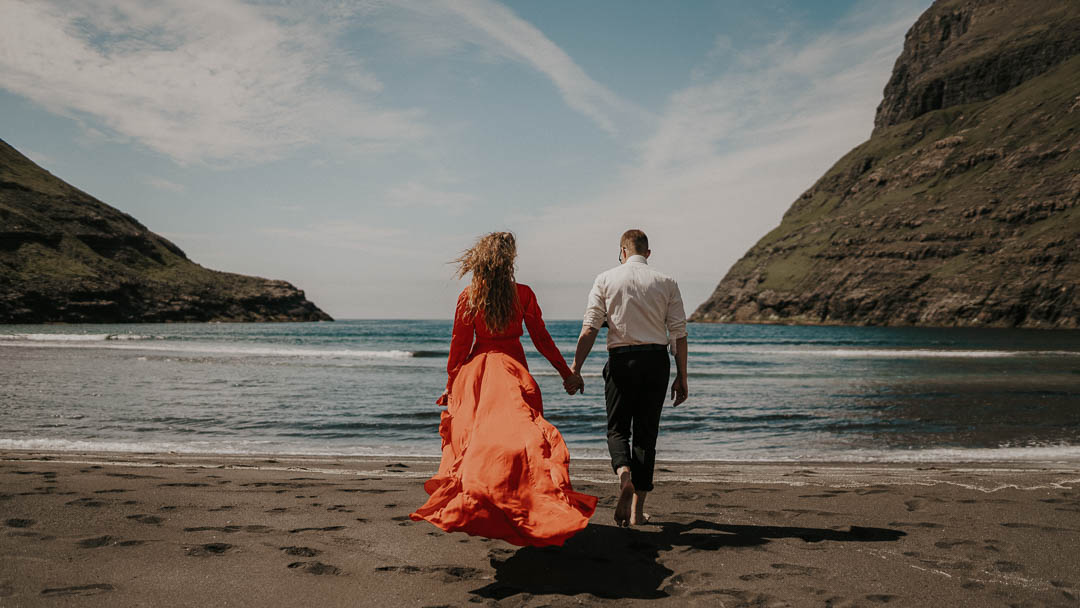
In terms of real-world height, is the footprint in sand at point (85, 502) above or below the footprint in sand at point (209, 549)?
above

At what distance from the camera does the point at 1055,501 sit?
5715mm

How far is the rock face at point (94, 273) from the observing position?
8800cm

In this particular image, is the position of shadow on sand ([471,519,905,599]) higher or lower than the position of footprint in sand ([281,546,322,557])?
lower

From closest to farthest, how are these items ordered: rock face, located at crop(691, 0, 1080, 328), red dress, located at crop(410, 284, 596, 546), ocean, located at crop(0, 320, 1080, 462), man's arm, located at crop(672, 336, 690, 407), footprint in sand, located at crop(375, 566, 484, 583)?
red dress, located at crop(410, 284, 596, 546) < footprint in sand, located at crop(375, 566, 484, 583) < man's arm, located at crop(672, 336, 690, 407) < ocean, located at crop(0, 320, 1080, 462) < rock face, located at crop(691, 0, 1080, 328)

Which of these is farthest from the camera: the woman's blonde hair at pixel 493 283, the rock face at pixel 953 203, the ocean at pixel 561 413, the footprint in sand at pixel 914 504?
the rock face at pixel 953 203

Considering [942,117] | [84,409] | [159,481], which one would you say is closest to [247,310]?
[84,409]

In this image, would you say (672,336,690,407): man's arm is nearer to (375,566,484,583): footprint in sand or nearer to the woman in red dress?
the woman in red dress

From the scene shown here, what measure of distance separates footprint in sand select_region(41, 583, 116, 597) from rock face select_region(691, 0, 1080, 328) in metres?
91.0

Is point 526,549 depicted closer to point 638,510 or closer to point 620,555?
point 620,555

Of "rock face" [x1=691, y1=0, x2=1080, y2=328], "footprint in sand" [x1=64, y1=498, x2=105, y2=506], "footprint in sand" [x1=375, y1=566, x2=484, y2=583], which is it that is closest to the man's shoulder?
"footprint in sand" [x1=375, y1=566, x2=484, y2=583]

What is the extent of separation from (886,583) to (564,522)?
2100 millimetres

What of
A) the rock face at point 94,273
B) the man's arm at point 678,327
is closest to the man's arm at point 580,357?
the man's arm at point 678,327

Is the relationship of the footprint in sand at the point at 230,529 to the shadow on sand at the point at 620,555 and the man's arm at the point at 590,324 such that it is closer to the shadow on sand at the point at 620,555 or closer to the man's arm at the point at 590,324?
the shadow on sand at the point at 620,555

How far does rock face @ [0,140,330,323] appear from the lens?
88.0 metres
